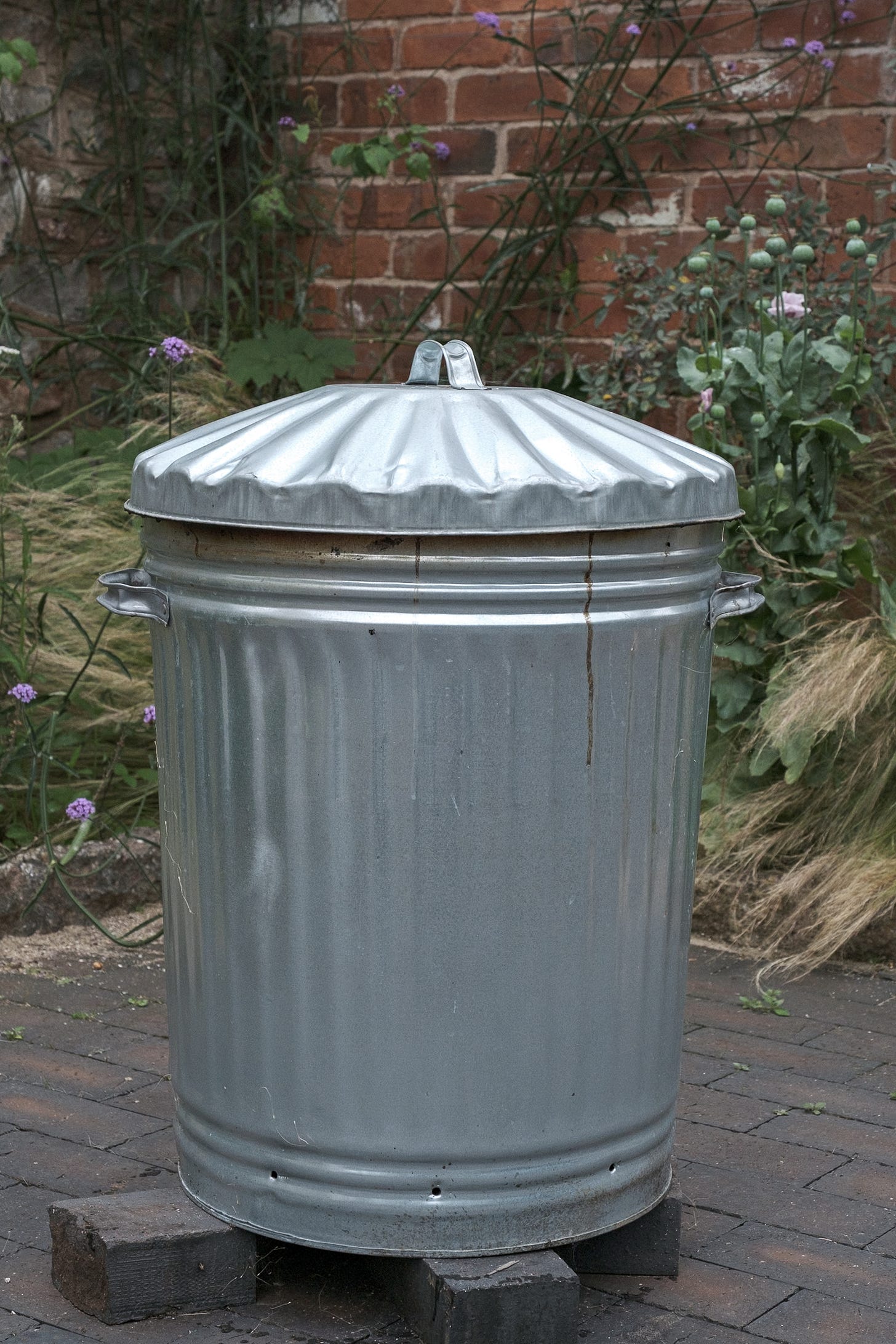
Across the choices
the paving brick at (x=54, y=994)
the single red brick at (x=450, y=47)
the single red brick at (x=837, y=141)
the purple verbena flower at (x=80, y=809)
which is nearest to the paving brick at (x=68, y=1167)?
the paving brick at (x=54, y=994)

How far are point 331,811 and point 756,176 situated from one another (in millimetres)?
3262

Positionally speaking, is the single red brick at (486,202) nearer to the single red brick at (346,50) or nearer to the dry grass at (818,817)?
the single red brick at (346,50)

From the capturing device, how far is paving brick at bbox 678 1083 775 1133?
2547 mm

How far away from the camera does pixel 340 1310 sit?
75.4 inches

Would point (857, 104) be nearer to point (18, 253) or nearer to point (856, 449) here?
point (856, 449)

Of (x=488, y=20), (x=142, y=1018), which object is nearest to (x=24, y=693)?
(x=142, y=1018)

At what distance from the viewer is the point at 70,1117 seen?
2486 millimetres

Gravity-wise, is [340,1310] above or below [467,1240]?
below

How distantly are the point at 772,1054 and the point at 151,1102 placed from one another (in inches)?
44.7

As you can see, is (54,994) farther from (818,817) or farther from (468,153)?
(468,153)

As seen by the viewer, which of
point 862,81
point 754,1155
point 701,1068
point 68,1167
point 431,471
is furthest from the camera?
point 862,81

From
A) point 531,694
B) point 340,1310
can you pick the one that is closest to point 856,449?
point 531,694

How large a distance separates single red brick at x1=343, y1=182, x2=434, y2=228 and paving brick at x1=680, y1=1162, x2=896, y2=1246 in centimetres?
344

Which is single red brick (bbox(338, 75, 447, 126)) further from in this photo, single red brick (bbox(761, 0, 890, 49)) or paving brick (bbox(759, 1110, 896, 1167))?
paving brick (bbox(759, 1110, 896, 1167))
